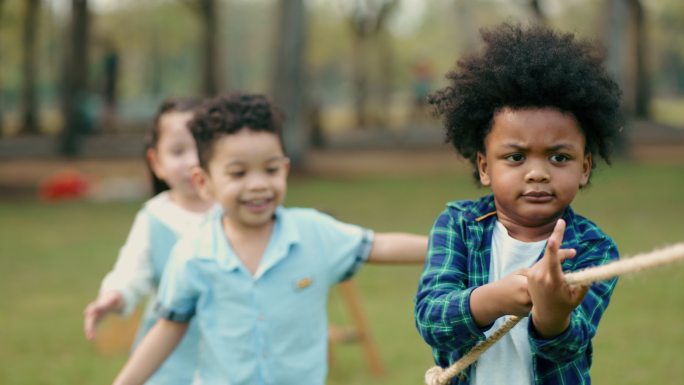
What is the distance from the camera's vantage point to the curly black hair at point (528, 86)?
8.46ft

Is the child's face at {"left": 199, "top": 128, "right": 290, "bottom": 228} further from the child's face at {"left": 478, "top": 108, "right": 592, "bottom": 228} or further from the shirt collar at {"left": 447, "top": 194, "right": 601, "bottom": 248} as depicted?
the child's face at {"left": 478, "top": 108, "right": 592, "bottom": 228}

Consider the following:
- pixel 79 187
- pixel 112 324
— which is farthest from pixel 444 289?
pixel 79 187

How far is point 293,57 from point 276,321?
51.8 feet

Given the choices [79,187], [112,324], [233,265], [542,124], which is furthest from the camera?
[79,187]

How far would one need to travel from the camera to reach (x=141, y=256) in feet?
14.5

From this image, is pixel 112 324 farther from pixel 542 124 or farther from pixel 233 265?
pixel 542 124

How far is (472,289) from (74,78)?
Answer: 20.1m

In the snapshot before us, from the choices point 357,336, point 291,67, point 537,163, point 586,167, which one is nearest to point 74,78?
point 291,67

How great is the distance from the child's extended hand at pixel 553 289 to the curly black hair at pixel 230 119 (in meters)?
1.78

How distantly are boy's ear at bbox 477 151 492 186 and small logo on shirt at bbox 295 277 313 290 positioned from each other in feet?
3.75

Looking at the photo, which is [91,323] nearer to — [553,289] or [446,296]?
[446,296]

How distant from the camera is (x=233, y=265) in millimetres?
3656

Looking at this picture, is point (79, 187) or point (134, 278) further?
point (79, 187)

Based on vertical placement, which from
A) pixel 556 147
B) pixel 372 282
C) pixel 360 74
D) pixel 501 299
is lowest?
pixel 372 282
